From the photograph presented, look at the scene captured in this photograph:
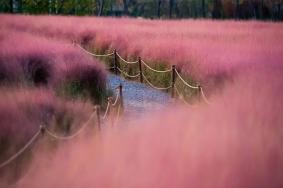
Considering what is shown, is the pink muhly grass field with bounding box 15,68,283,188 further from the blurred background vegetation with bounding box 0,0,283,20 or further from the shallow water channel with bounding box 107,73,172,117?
the blurred background vegetation with bounding box 0,0,283,20

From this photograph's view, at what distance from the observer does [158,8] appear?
127 ft

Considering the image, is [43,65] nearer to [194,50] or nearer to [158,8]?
[194,50]

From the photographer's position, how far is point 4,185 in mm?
4492

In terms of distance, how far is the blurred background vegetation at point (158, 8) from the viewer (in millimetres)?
34469

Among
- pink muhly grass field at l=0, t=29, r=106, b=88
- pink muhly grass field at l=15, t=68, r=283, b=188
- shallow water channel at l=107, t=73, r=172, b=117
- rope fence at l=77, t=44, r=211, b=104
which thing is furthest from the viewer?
rope fence at l=77, t=44, r=211, b=104

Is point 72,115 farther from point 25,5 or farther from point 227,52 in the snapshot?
point 25,5

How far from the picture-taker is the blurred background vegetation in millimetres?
34469

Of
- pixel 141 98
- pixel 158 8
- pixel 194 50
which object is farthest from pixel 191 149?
pixel 158 8

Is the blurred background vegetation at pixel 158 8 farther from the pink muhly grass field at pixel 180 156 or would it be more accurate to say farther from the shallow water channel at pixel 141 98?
the pink muhly grass field at pixel 180 156

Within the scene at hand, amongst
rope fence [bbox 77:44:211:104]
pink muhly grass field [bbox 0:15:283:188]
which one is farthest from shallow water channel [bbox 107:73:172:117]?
pink muhly grass field [bbox 0:15:283:188]

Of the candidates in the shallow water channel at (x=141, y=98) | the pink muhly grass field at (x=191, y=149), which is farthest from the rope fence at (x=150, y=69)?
the pink muhly grass field at (x=191, y=149)

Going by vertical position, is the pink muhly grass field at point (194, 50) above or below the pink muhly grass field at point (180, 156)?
above

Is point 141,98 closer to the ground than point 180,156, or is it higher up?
closer to the ground

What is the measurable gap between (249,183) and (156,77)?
738cm
